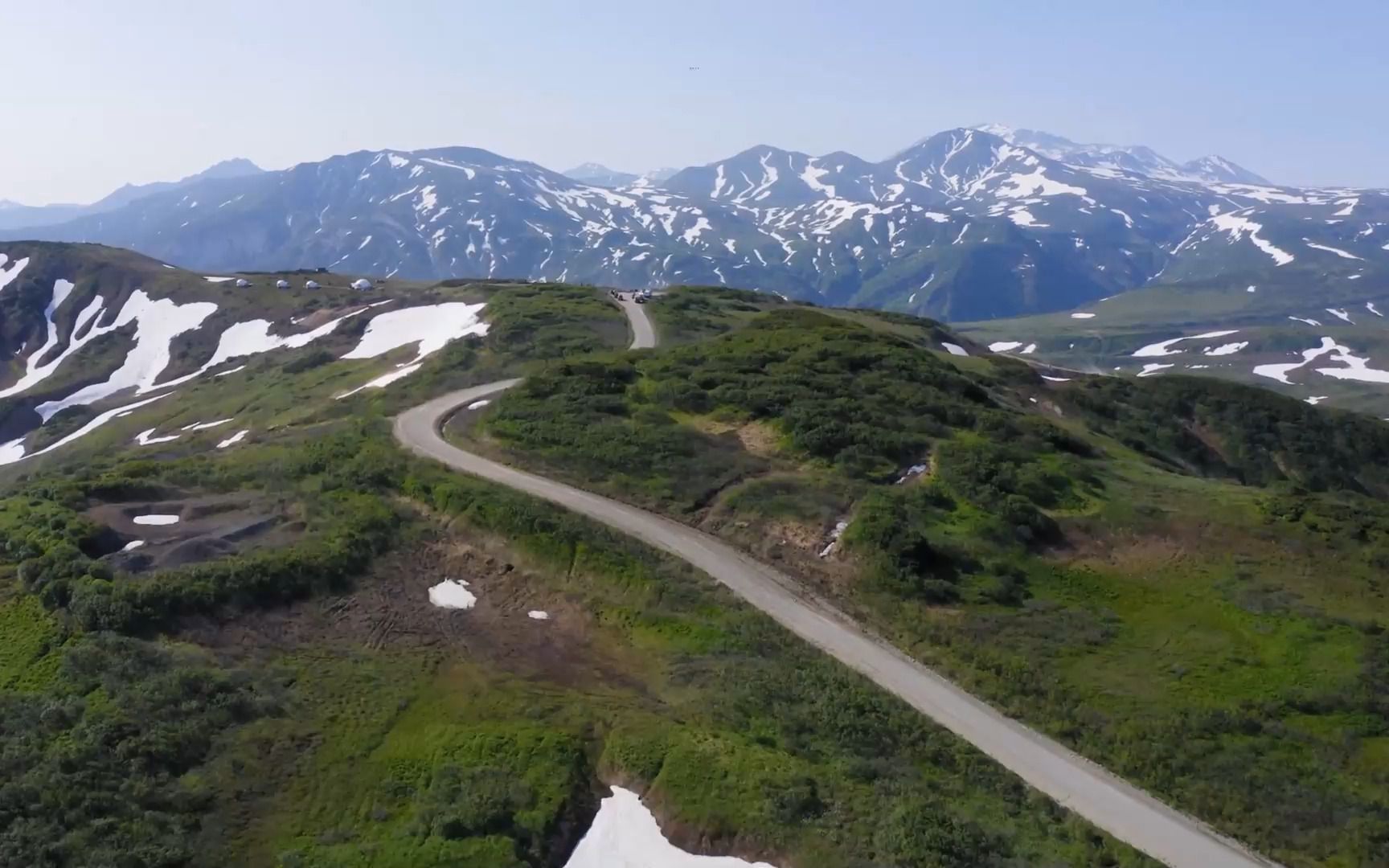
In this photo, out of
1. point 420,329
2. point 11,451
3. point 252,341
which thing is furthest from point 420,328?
point 11,451

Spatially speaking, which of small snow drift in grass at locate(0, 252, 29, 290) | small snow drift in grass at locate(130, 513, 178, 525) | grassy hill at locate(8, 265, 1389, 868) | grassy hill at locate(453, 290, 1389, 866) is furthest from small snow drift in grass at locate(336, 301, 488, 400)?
small snow drift in grass at locate(0, 252, 29, 290)

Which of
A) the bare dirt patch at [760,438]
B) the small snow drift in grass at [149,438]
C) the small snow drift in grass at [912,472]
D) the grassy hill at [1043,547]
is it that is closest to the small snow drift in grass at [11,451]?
the small snow drift in grass at [149,438]

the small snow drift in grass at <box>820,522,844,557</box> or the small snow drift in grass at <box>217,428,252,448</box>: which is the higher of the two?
the small snow drift in grass at <box>820,522,844,557</box>

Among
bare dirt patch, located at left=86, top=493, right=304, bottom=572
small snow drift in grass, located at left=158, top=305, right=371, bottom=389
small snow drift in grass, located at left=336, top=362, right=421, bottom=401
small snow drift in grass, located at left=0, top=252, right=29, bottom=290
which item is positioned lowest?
small snow drift in grass, located at left=158, top=305, right=371, bottom=389

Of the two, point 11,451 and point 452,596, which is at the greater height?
point 452,596

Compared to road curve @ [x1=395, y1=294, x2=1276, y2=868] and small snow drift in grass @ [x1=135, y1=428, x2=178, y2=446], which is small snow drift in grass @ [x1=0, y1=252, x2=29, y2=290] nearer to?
small snow drift in grass @ [x1=135, y1=428, x2=178, y2=446]

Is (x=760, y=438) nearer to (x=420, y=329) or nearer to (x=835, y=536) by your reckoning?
(x=835, y=536)

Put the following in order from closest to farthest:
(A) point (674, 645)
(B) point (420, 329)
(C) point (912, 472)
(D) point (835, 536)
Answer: (A) point (674, 645) → (D) point (835, 536) → (C) point (912, 472) → (B) point (420, 329)

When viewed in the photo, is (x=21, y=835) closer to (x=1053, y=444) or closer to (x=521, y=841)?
(x=521, y=841)
